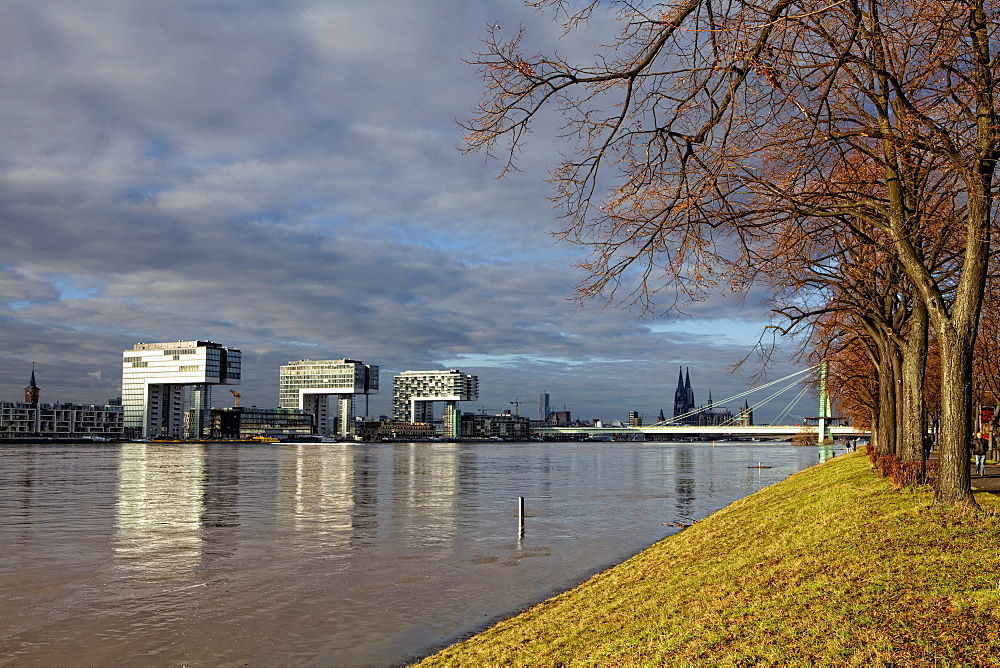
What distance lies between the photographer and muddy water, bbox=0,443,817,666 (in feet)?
50.3

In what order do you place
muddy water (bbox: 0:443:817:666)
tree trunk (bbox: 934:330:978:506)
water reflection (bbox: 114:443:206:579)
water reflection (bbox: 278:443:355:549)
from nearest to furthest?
tree trunk (bbox: 934:330:978:506) < muddy water (bbox: 0:443:817:666) < water reflection (bbox: 114:443:206:579) < water reflection (bbox: 278:443:355:549)

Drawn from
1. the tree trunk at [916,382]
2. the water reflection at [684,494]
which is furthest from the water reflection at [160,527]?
the water reflection at [684,494]

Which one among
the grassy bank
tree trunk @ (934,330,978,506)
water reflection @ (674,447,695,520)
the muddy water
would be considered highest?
tree trunk @ (934,330,978,506)

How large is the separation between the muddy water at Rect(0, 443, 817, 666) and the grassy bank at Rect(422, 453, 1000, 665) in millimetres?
3304

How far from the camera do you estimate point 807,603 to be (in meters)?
10.5

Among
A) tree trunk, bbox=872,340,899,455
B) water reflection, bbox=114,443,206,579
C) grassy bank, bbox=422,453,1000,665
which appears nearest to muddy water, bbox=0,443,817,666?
water reflection, bbox=114,443,206,579

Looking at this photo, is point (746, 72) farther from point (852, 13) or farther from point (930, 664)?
point (930, 664)

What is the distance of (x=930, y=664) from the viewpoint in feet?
26.2

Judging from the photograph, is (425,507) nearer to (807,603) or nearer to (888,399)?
(888,399)

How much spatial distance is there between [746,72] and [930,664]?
709 cm

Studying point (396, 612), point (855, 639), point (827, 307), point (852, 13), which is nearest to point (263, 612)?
point (396, 612)

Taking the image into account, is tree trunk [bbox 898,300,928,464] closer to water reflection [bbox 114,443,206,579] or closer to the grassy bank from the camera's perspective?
the grassy bank

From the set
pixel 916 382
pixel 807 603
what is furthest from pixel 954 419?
pixel 916 382

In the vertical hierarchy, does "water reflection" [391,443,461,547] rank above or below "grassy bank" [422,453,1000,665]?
below
